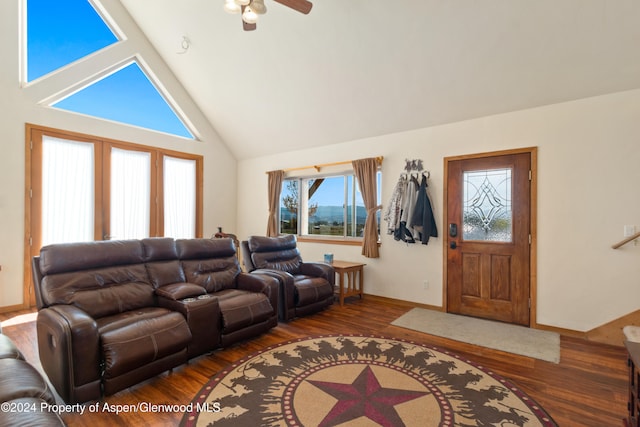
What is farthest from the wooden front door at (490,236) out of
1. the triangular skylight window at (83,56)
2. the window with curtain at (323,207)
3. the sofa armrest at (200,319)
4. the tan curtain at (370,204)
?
the triangular skylight window at (83,56)

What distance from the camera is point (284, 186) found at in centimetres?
645

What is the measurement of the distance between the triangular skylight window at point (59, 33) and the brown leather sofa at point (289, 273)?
12.8 ft

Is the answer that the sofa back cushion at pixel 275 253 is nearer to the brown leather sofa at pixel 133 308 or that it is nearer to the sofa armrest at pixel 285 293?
the sofa armrest at pixel 285 293

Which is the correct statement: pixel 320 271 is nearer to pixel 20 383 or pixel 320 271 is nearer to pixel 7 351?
pixel 7 351

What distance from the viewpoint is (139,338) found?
2297 mm

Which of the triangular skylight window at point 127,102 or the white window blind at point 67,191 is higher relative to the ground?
the triangular skylight window at point 127,102

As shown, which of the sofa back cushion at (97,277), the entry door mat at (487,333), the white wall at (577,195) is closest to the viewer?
the sofa back cushion at (97,277)

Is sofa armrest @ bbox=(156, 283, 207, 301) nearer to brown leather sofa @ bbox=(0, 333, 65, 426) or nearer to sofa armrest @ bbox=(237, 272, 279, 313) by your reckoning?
sofa armrest @ bbox=(237, 272, 279, 313)

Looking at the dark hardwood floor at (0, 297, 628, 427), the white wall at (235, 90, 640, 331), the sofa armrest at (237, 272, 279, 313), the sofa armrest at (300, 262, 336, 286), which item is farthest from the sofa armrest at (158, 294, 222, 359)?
the white wall at (235, 90, 640, 331)

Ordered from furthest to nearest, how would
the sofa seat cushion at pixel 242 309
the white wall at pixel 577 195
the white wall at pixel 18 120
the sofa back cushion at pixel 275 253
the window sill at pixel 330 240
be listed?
the window sill at pixel 330 240, the sofa back cushion at pixel 275 253, the white wall at pixel 18 120, the white wall at pixel 577 195, the sofa seat cushion at pixel 242 309

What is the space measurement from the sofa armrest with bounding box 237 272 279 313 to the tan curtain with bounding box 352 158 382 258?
1.80m

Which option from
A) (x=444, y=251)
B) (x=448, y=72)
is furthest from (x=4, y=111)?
(x=444, y=251)

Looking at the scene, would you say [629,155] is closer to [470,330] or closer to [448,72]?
[448,72]

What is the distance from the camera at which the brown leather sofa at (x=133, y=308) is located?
2125 millimetres
